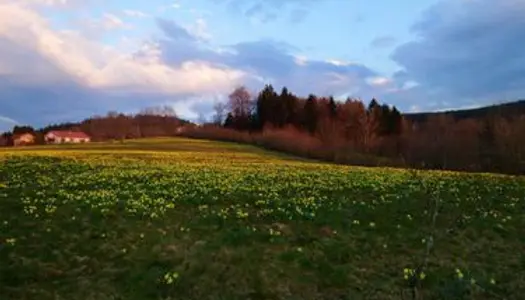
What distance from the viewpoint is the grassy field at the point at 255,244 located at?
14766 mm

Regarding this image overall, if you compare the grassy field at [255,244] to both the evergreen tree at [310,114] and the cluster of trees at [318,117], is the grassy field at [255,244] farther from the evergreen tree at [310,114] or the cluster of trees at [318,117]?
the evergreen tree at [310,114]

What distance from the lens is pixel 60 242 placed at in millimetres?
18469

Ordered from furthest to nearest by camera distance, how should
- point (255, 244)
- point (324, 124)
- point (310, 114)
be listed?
point (310, 114) < point (324, 124) < point (255, 244)

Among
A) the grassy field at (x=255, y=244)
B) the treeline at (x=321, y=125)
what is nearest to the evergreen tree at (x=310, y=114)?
the treeline at (x=321, y=125)

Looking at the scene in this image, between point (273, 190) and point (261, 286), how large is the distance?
48.3 feet

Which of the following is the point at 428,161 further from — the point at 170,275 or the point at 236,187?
the point at 236,187

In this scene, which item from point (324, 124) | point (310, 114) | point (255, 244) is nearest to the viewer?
point (255, 244)

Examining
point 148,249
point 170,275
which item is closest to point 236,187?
point 148,249

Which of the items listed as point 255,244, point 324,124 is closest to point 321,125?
point 324,124

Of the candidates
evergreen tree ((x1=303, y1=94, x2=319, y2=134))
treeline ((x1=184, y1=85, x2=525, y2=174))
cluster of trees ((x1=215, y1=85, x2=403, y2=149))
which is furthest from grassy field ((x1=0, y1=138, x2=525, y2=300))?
evergreen tree ((x1=303, y1=94, x2=319, y2=134))

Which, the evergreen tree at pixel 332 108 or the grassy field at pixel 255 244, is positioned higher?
the evergreen tree at pixel 332 108

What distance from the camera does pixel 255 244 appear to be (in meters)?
18.2

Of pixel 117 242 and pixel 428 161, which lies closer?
pixel 428 161

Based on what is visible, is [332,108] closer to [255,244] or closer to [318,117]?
[318,117]
